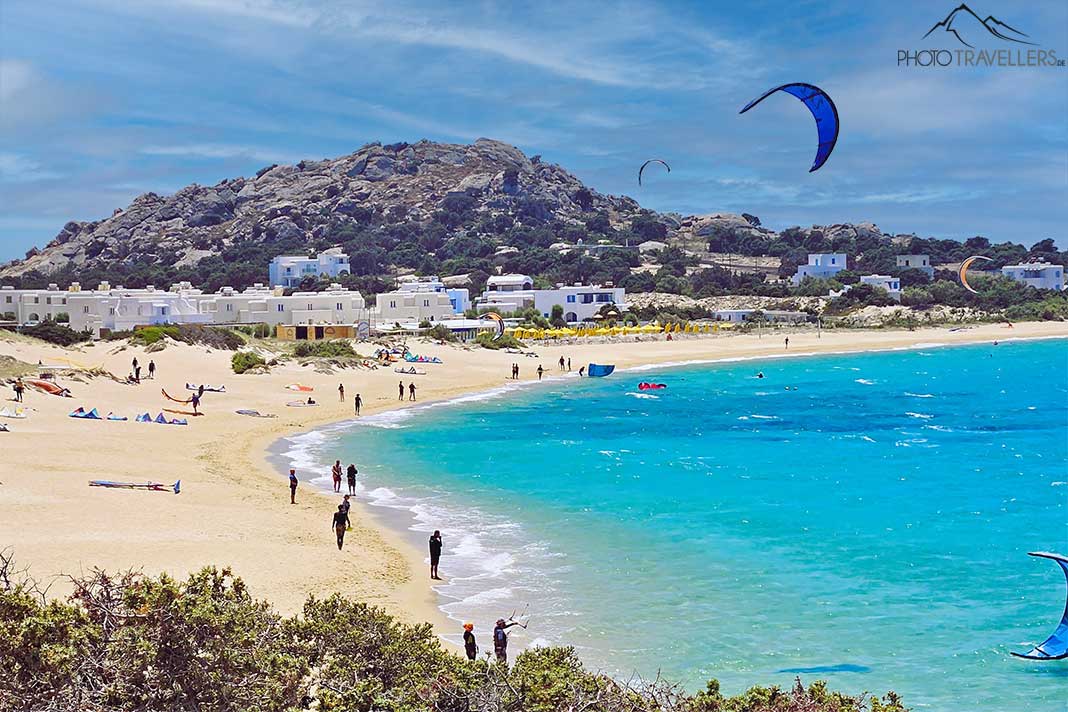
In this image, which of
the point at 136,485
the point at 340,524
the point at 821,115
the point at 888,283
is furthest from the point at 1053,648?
the point at 888,283

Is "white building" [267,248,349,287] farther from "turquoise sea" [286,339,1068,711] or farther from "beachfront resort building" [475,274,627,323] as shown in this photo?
"turquoise sea" [286,339,1068,711]

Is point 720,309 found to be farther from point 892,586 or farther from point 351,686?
point 351,686

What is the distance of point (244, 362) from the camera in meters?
45.9

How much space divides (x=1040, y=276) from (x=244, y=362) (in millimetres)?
106872

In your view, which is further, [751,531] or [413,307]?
[413,307]

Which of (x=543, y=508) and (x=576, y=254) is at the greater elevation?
(x=576, y=254)

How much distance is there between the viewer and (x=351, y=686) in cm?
829

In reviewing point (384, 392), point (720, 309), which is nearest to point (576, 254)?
point (720, 309)

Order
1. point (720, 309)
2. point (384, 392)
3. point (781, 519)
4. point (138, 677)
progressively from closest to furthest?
1. point (138, 677)
2. point (781, 519)
3. point (384, 392)
4. point (720, 309)

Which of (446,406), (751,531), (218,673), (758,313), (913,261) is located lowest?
(751,531)

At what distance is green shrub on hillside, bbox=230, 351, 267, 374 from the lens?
149 feet

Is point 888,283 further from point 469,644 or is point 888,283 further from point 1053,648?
point 469,644

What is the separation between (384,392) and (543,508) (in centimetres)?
2522

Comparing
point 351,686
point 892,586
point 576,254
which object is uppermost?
point 576,254
